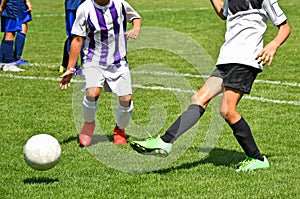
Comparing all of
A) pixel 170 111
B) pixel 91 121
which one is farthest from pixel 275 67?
pixel 91 121

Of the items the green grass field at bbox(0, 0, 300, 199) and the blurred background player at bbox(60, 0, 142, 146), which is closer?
the green grass field at bbox(0, 0, 300, 199)

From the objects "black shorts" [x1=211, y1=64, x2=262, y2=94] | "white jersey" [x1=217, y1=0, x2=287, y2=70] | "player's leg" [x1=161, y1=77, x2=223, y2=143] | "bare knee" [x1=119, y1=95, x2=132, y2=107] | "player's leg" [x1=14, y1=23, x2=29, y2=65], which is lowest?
"player's leg" [x1=14, y1=23, x2=29, y2=65]

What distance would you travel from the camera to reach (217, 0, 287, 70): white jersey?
19.5 feet

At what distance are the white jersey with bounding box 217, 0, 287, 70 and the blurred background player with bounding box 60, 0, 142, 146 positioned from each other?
1249 mm

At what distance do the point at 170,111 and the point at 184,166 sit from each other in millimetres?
2678

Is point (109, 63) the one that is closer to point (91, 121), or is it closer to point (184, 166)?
point (91, 121)

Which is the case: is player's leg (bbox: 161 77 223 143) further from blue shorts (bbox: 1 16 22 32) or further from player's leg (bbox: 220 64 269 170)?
blue shorts (bbox: 1 16 22 32)

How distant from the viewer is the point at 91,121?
293 inches

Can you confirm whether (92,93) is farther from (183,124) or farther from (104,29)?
(183,124)

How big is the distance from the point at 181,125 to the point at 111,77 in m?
1.30

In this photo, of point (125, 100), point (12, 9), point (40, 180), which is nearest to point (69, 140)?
point (125, 100)

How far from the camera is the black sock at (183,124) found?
6148 mm

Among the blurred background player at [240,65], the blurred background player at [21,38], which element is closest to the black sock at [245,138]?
the blurred background player at [240,65]

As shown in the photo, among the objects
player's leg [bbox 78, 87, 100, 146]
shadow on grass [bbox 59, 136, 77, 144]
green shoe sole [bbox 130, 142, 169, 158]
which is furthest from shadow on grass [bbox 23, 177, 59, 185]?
shadow on grass [bbox 59, 136, 77, 144]
